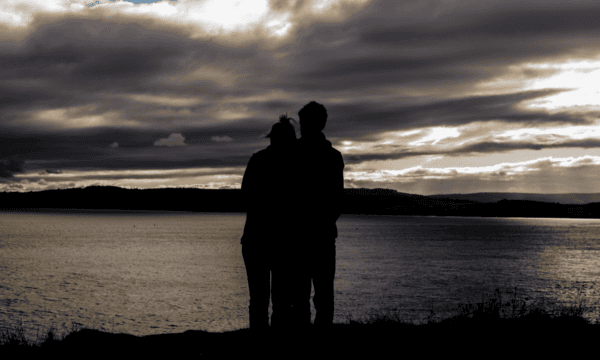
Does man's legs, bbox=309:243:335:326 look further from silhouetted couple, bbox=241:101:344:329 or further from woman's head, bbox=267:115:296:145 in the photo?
woman's head, bbox=267:115:296:145

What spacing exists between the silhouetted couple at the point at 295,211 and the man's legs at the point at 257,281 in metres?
0.01

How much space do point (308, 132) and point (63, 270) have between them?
53.9 metres

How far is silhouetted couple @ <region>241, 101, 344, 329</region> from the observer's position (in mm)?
5035

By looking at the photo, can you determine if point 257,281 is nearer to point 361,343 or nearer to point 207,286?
point 361,343

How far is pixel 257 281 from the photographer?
18.0 ft

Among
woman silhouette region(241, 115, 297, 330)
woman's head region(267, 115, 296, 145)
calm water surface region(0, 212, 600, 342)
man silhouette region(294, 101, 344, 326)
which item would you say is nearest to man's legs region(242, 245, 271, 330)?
woman silhouette region(241, 115, 297, 330)

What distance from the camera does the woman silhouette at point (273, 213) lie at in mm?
5116

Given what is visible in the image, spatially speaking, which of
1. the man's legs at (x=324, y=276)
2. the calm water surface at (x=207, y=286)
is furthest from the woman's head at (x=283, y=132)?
the calm water surface at (x=207, y=286)

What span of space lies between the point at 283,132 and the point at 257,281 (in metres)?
1.77

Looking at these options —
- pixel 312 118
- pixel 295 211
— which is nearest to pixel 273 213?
pixel 295 211

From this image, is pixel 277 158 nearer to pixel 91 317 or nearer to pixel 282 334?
pixel 282 334

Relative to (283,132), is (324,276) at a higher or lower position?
lower

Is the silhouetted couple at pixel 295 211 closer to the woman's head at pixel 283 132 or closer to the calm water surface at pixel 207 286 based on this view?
the woman's head at pixel 283 132

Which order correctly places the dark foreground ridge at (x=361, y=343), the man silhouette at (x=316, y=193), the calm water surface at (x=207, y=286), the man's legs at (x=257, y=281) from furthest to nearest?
the calm water surface at (x=207, y=286) < the dark foreground ridge at (x=361, y=343) < the man's legs at (x=257, y=281) < the man silhouette at (x=316, y=193)
